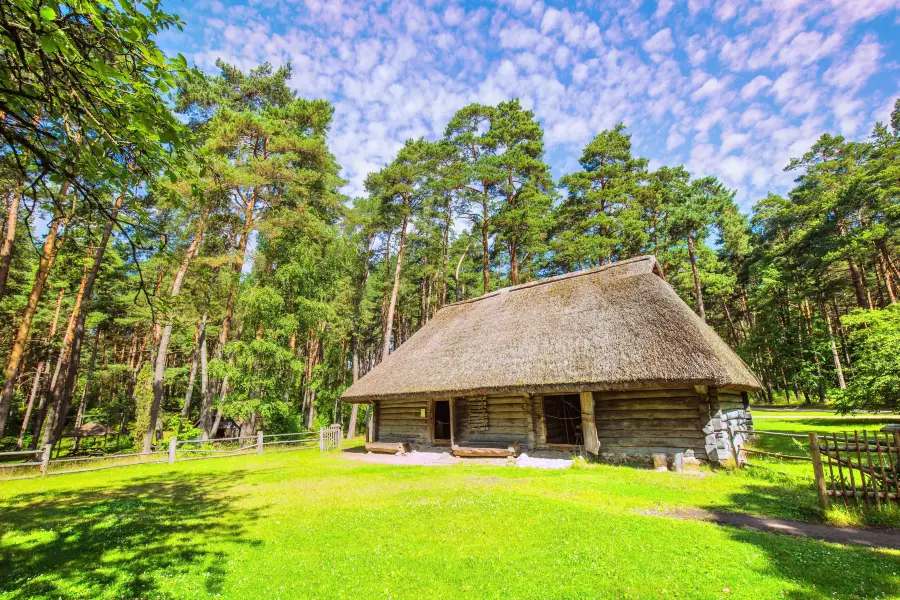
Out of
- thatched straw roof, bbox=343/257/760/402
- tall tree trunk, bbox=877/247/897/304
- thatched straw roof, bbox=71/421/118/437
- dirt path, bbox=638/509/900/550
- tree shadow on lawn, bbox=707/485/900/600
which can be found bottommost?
dirt path, bbox=638/509/900/550

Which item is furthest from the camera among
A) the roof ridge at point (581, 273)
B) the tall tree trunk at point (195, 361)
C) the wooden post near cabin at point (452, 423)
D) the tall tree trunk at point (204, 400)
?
the tall tree trunk at point (195, 361)

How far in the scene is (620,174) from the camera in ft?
92.0

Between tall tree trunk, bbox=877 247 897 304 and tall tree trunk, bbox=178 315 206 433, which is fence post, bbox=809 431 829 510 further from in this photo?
tall tree trunk, bbox=877 247 897 304

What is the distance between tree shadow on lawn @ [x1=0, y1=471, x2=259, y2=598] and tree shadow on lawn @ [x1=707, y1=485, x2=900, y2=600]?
6.34m

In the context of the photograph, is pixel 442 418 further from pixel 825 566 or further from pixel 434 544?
pixel 825 566

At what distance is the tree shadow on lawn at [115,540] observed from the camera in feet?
14.9

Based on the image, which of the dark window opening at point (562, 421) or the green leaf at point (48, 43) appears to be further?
the dark window opening at point (562, 421)

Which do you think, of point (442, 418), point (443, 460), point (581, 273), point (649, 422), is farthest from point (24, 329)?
point (649, 422)

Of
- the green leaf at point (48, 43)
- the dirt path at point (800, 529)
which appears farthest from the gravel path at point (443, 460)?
the green leaf at point (48, 43)

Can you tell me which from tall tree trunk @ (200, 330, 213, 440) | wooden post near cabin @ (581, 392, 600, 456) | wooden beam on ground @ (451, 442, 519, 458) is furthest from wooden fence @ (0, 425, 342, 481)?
wooden post near cabin @ (581, 392, 600, 456)

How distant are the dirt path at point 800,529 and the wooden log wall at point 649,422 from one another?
4144 millimetres

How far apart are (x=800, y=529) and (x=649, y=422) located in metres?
5.22

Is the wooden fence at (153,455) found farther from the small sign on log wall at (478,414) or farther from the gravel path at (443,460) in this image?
the small sign on log wall at (478,414)

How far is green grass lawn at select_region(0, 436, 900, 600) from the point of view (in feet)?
13.8
